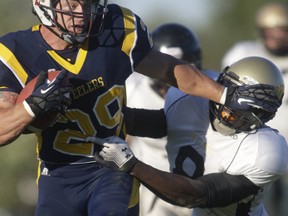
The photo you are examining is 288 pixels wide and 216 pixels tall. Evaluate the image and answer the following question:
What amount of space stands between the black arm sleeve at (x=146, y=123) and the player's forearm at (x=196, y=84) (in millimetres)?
469

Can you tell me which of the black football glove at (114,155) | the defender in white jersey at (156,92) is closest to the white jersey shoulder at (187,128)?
the black football glove at (114,155)

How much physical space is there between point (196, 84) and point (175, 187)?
559 mm

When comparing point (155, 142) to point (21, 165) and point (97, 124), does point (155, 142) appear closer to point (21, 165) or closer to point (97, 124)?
point (97, 124)

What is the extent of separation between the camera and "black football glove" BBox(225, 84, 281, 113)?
559cm

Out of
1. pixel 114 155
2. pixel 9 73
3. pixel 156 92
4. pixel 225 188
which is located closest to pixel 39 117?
pixel 9 73

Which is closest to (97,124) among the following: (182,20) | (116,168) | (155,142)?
(116,168)

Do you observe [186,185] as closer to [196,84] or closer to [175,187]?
[175,187]

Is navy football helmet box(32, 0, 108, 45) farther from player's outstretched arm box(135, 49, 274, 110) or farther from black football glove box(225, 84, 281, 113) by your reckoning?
black football glove box(225, 84, 281, 113)

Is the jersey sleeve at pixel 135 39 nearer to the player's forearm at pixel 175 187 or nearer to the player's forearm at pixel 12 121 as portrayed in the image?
the player's forearm at pixel 175 187

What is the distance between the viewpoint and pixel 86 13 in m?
5.26

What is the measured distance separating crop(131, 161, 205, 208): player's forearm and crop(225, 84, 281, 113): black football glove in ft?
1.50

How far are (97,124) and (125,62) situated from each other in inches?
13.8

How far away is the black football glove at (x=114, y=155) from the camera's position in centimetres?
524

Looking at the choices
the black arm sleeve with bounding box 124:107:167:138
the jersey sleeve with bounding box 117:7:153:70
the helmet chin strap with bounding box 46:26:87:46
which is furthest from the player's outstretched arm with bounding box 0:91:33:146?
the black arm sleeve with bounding box 124:107:167:138
